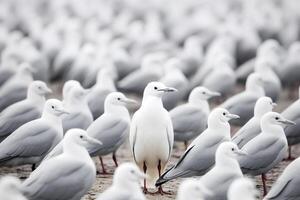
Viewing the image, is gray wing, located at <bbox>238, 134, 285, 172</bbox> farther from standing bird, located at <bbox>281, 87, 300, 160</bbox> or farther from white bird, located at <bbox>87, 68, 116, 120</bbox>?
white bird, located at <bbox>87, 68, 116, 120</bbox>

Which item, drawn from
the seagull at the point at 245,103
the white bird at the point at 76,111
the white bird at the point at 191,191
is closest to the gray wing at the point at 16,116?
the white bird at the point at 76,111

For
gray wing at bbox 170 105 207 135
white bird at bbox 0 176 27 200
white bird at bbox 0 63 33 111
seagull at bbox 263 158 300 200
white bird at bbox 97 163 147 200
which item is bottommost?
seagull at bbox 263 158 300 200

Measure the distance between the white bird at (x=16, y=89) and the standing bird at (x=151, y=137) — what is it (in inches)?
145

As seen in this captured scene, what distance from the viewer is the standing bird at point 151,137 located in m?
10.3

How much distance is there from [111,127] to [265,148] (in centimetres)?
212

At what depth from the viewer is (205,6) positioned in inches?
1109

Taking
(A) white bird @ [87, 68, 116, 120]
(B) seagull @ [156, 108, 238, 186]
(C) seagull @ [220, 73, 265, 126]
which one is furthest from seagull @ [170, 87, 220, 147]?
(B) seagull @ [156, 108, 238, 186]

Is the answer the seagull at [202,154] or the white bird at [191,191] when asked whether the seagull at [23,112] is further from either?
the white bird at [191,191]

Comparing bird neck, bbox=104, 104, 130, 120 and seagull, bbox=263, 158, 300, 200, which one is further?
bird neck, bbox=104, 104, 130, 120

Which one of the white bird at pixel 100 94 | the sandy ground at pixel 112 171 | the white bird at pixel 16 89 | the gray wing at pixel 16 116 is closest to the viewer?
the sandy ground at pixel 112 171

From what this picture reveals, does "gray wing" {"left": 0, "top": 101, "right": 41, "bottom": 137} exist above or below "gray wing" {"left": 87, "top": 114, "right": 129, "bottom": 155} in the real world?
above

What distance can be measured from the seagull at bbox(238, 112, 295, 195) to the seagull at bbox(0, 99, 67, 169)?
7.50 ft

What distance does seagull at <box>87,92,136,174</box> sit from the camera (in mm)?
11000

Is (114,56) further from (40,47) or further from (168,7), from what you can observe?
(168,7)
